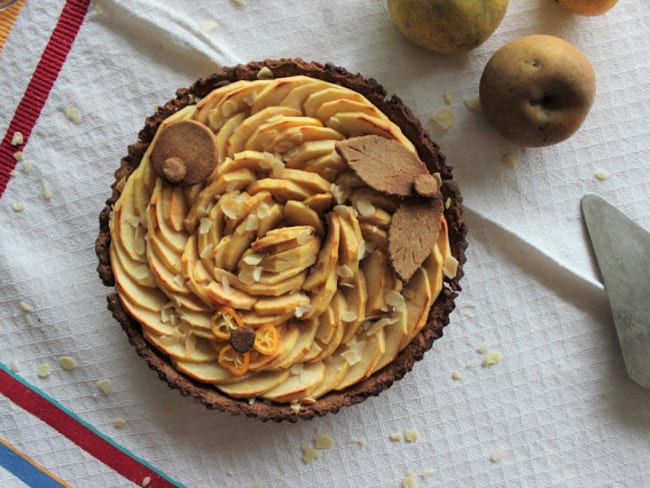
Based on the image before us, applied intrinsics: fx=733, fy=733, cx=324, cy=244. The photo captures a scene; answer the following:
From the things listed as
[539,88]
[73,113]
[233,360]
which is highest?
[539,88]

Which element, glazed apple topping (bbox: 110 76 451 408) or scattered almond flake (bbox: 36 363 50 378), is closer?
glazed apple topping (bbox: 110 76 451 408)

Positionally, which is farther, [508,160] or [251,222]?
[508,160]

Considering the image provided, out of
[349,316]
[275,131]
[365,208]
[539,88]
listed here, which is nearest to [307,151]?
[275,131]

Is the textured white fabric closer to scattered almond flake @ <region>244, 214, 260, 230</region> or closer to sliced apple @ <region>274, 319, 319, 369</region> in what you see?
sliced apple @ <region>274, 319, 319, 369</region>

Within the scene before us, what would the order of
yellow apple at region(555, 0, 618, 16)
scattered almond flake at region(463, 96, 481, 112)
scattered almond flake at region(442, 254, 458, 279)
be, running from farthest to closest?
scattered almond flake at region(463, 96, 481, 112)
yellow apple at region(555, 0, 618, 16)
scattered almond flake at region(442, 254, 458, 279)

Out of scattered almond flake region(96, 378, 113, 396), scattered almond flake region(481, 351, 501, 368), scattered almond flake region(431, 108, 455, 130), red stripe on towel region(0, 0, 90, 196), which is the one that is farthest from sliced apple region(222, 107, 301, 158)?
scattered almond flake region(481, 351, 501, 368)

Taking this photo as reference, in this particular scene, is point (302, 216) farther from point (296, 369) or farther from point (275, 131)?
point (296, 369)

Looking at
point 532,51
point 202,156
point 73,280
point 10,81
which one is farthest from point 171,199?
point 532,51

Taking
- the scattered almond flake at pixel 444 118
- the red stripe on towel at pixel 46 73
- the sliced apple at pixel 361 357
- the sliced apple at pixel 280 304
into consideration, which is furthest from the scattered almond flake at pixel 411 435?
the red stripe on towel at pixel 46 73
